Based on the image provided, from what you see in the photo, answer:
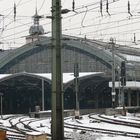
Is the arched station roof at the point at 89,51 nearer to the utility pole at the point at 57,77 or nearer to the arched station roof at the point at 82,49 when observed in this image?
the arched station roof at the point at 82,49

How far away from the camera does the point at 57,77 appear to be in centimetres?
1841

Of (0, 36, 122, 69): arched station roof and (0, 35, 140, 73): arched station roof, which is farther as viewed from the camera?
(0, 36, 122, 69): arched station roof

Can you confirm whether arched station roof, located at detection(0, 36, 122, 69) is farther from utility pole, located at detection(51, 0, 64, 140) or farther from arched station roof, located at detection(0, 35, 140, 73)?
utility pole, located at detection(51, 0, 64, 140)

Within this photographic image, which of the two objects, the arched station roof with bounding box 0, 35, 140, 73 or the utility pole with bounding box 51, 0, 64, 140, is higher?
the arched station roof with bounding box 0, 35, 140, 73

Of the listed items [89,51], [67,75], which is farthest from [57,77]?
[89,51]

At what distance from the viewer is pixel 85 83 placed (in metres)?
90.1

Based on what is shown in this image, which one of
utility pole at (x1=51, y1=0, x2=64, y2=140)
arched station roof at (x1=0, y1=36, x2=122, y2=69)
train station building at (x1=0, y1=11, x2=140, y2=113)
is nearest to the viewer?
utility pole at (x1=51, y1=0, x2=64, y2=140)

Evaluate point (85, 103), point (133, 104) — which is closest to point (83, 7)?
point (85, 103)

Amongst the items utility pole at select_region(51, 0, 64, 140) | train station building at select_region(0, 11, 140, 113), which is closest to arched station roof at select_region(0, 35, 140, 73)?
train station building at select_region(0, 11, 140, 113)

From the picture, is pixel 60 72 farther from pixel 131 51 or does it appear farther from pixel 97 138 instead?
pixel 131 51

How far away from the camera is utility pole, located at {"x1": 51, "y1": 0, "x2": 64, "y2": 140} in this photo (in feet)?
60.5

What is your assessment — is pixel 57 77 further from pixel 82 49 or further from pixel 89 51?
pixel 82 49

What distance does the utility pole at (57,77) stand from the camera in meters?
18.4

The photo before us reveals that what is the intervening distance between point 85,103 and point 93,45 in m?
21.9
